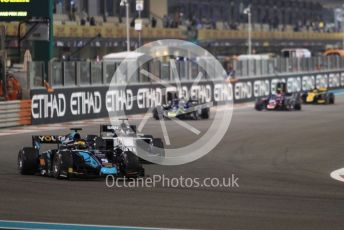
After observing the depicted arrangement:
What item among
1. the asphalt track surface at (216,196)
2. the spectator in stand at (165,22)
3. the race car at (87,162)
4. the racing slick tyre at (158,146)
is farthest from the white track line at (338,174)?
the spectator in stand at (165,22)

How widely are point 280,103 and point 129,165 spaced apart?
22210mm

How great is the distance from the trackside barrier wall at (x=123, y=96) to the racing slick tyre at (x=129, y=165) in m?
14.4

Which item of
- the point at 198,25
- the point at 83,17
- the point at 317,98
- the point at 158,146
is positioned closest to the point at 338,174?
the point at 158,146

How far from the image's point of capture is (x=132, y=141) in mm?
16516

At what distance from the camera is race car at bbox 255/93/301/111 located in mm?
35781

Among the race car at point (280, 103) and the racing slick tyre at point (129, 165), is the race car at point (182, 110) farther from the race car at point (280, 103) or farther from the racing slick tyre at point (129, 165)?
the racing slick tyre at point (129, 165)

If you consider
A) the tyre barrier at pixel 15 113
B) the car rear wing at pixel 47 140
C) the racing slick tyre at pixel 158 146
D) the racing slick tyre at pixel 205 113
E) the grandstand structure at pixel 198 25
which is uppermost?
the grandstand structure at pixel 198 25

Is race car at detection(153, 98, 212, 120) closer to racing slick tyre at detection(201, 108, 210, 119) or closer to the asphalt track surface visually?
racing slick tyre at detection(201, 108, 210, 119)

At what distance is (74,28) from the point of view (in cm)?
5084

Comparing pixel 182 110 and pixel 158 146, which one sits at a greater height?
pixel 158 146

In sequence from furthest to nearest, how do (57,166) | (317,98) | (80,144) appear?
(317,98), (80,144), (57,166)

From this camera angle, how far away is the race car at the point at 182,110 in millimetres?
30062

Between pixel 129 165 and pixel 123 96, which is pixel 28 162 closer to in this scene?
pixel 129 165

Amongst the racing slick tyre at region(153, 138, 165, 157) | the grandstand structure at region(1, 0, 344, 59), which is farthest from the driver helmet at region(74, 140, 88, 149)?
Result: the grandstand structure at region(1, 0, 344, 59)
